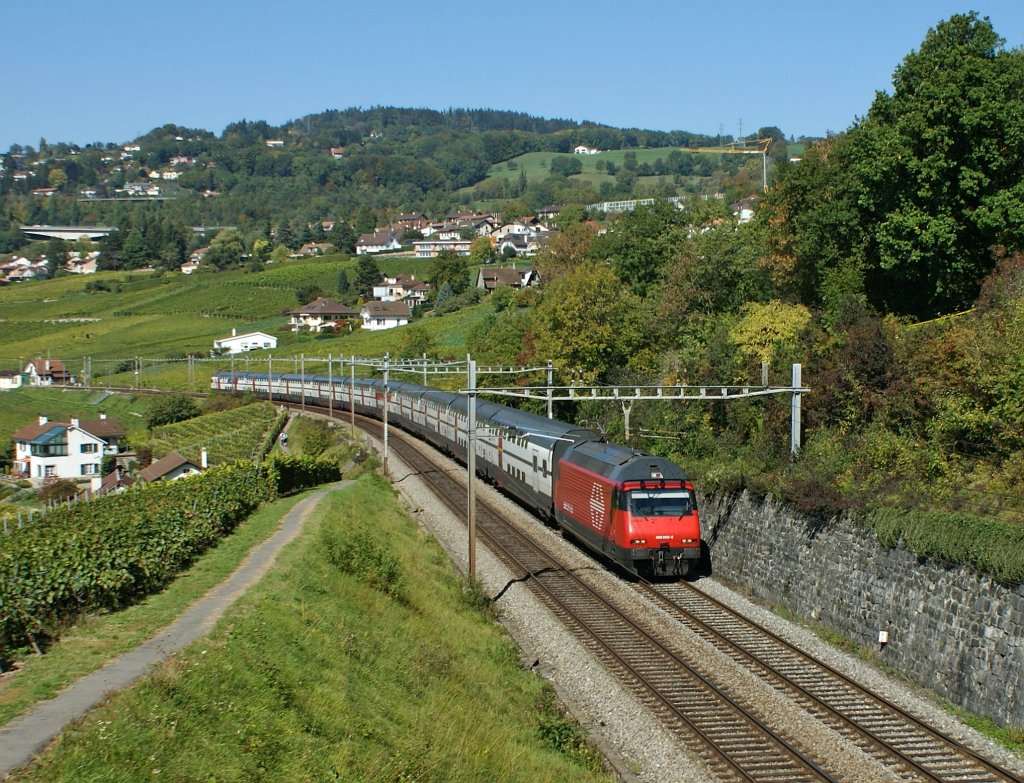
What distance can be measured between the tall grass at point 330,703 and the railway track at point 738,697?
2323 mm

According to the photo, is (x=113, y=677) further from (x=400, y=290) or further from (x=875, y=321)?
(x=400, y=290)

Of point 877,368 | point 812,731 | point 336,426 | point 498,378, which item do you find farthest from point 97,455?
point 812,731

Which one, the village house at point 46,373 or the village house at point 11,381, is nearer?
the village house at point 11,381

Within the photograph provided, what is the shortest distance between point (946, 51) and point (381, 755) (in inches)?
1539

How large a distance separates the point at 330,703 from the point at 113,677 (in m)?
3.31

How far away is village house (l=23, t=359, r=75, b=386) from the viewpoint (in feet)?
414

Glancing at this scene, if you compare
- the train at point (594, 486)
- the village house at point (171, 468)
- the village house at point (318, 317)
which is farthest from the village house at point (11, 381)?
the train at point (594, 486)

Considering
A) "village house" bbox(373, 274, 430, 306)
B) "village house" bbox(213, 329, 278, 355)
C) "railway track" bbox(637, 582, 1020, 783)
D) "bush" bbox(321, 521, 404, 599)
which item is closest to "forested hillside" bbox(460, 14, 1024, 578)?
"railway track" bbox(637, 582, 1020, 783)

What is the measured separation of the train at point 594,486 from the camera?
2931 centimetres

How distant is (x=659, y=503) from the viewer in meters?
29.4

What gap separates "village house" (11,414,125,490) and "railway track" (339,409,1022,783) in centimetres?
6926

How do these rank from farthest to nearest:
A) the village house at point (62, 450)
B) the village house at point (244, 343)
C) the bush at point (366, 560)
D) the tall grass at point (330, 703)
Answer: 1. the village house at point (244, 343)
2. the village house at point (62, 450)
3. the bush at point (366, 560)
4. the tall grass at point (330, 703)

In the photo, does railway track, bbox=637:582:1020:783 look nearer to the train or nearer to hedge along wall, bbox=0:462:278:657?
the train

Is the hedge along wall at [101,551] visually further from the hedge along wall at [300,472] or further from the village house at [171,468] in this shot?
the village house at [171,468]
